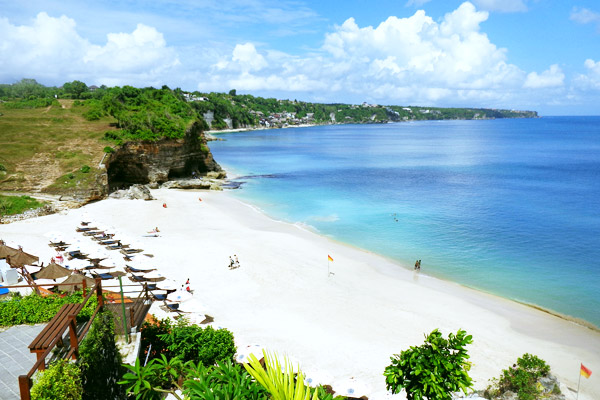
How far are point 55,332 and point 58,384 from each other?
1309 mm

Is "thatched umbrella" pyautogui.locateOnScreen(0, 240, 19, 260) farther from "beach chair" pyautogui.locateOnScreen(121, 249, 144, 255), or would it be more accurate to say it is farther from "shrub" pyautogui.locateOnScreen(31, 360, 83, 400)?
"shrub" pyautogui.locateOnScreen(31, 360, 83, 400)

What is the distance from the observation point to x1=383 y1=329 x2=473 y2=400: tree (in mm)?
7098

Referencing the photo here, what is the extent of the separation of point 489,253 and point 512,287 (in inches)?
248

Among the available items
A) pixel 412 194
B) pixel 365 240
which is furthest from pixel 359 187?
pixel 365 240

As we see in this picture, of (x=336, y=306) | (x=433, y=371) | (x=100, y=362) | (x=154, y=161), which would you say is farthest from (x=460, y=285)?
(x=154, y=161)

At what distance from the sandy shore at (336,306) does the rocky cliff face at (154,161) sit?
18.2 metres

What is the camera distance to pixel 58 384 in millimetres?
5883

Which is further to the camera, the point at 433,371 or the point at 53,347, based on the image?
the point at 433,371

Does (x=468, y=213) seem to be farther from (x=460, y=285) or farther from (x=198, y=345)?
(x=198, y=345)

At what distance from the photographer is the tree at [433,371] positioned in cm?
710

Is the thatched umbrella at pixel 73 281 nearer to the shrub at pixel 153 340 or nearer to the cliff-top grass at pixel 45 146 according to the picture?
the shrub at pixel 153 340

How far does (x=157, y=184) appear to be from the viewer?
55.3 metres

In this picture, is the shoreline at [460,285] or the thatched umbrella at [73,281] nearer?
the thatched umbrella at [73,281]

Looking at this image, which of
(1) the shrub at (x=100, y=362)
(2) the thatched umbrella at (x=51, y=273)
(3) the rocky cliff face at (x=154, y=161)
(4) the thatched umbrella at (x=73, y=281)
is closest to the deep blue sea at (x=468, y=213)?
(3) the rocky cliff face at (x=154, y=161)
